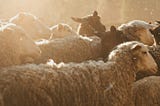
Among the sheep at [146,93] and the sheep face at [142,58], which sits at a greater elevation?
the sheep face at [142,58]

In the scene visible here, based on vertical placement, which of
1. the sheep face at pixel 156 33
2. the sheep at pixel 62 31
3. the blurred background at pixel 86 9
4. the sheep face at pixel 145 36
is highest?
the blurred background at pixel 86 9

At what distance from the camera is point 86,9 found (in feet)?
87.7

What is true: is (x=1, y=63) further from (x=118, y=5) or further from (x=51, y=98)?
(x=118, y=5)

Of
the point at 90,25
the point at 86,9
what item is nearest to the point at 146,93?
the point at 90,25

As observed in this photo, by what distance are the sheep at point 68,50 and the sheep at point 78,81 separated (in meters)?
0.95

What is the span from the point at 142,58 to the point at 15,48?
6.30 feet

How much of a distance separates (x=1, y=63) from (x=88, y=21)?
4.96 metres

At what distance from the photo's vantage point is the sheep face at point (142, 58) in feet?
21.9

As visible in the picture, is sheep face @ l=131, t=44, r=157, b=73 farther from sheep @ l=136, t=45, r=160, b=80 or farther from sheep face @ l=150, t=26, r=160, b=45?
sheep face @ l=150, t=26, r=160, b=45

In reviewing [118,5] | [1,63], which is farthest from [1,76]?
[118,5]

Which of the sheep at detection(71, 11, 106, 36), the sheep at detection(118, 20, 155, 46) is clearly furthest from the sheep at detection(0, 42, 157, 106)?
the sheep at detection(71, 11, 106, 36)

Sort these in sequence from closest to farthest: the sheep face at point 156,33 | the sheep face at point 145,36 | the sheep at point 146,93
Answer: the sheep at point 146,93
the sheep face at point 145,36
the sheep face at point 156,33

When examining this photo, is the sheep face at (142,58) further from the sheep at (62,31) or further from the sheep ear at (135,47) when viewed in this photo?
the sheep at (62,31)

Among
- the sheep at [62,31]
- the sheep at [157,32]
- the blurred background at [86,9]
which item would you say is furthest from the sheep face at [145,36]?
the blurred background at [86,9]
